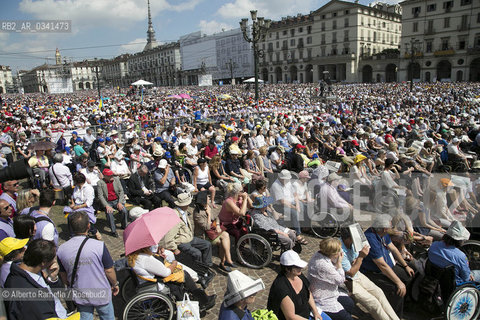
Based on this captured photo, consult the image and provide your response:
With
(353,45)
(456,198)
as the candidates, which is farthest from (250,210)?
(353,45)

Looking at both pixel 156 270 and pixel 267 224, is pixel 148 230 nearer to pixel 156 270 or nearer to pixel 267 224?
pixel 156 270

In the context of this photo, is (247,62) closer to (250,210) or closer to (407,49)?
(407,49)

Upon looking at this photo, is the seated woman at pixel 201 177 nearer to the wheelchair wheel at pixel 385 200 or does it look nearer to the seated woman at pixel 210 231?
the seated woman at pixel 210 231

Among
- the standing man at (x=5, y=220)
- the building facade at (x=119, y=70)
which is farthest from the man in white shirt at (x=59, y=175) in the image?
the building facade at (x=119, y=70)

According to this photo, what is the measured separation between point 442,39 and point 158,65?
97751 millimetres

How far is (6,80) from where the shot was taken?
142m

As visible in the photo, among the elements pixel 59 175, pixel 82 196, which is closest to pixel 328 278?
pixel 82 196

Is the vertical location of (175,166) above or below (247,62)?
below

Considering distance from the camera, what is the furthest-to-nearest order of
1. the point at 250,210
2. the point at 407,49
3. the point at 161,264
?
the point at 407,49 → the point at 250,210 → the point at 161,264

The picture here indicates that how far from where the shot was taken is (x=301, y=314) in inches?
122

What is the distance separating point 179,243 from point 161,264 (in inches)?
35.8

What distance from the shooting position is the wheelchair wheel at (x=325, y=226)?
5871 millimetres

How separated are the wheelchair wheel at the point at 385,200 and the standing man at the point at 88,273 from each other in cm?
447

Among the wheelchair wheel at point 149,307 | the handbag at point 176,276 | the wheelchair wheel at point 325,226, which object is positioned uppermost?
the handbag at point 176,276
